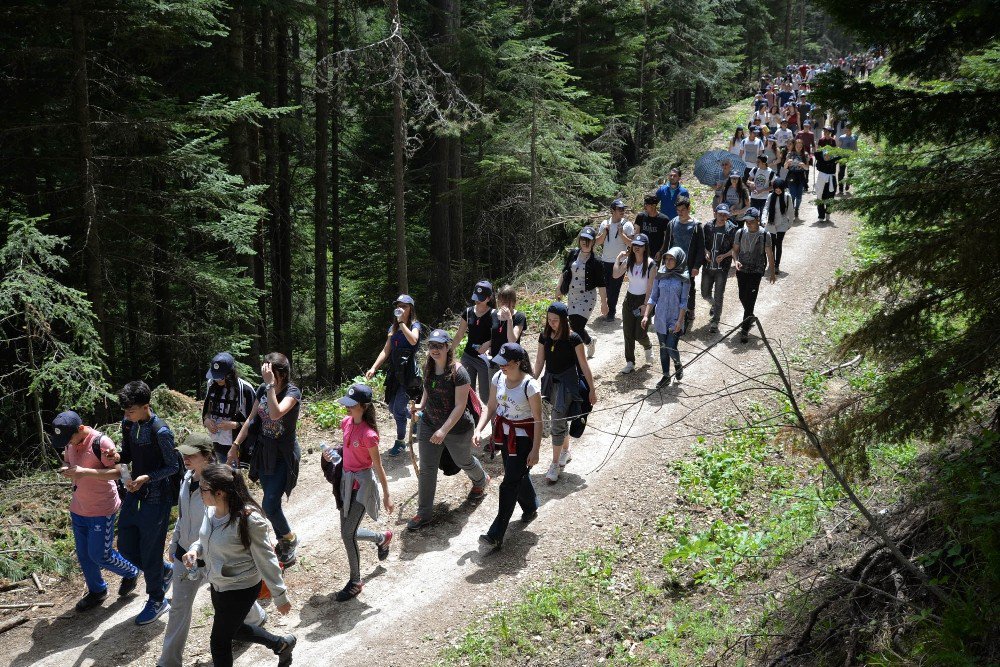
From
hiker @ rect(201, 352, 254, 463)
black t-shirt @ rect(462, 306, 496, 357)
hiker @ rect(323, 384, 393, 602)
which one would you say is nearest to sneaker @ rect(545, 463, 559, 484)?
black t-shirt @ rect(462, 306, 496, 357)

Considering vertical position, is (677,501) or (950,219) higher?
(950,219)

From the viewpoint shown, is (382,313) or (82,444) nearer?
(82,444)

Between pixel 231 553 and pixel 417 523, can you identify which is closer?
pixel 231 553

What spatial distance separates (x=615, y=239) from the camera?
1255 cm

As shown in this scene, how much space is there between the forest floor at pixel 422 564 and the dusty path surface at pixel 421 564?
0.04 feet

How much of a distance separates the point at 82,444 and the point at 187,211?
24.6 feet

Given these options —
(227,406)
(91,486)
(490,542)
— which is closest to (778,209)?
(490,542)

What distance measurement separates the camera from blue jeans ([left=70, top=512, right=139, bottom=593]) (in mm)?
6996

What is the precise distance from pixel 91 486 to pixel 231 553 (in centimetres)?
242

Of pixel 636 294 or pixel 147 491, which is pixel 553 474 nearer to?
pixel 636 294

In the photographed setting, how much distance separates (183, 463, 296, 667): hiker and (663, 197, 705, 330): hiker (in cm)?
830

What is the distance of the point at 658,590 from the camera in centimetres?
693

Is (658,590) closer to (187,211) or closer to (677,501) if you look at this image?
(677,501)

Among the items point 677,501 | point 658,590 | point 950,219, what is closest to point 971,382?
point 950,219
